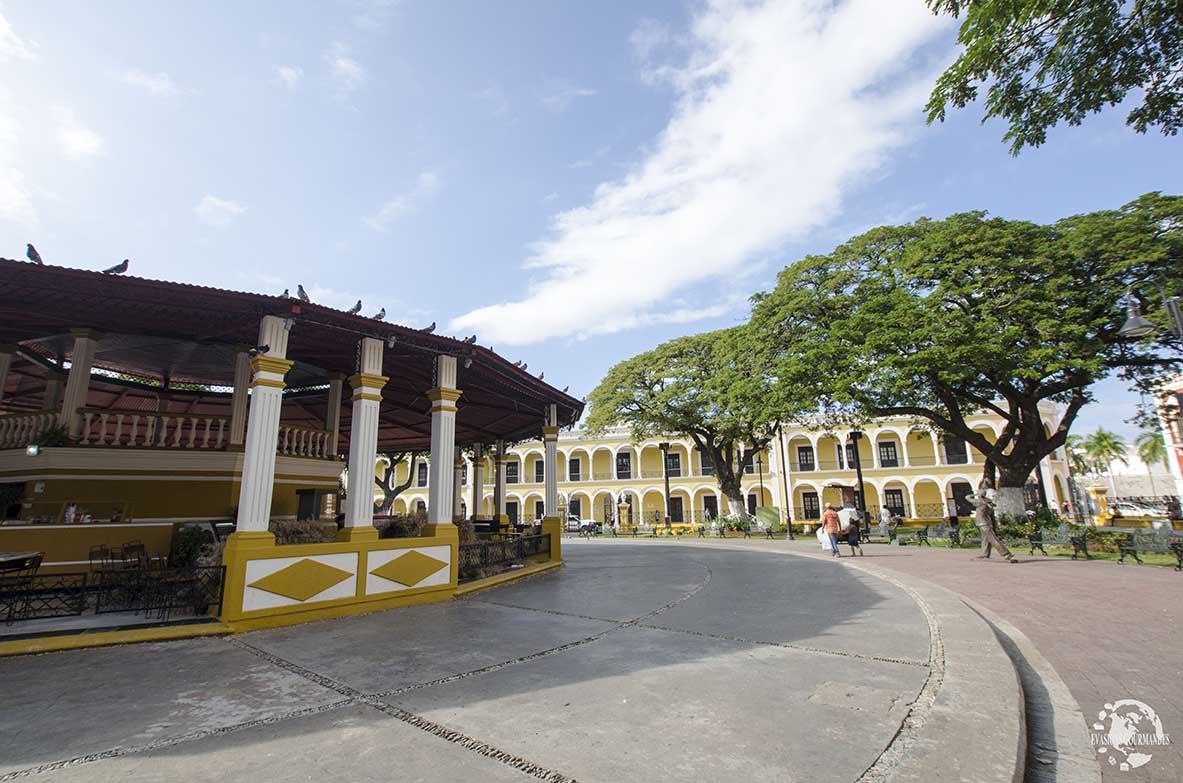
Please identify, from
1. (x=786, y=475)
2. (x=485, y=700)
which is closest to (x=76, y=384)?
(x=485, y=700)

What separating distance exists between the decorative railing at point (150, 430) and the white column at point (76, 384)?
0.12m

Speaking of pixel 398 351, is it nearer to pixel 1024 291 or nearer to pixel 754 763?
pixel 754 763

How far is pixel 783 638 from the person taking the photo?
20.0 ft

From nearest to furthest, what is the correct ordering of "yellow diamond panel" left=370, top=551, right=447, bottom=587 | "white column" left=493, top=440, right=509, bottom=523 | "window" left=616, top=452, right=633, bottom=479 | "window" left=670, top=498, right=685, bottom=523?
"yellow diamond panel" left=370, top=551, right=447, bottom=587 < "white column" left=493, top=440, right=509, bottom=523 < "window" left=670, top=498, right=685, bottom=523 < "window" left=616, top=452, right=633, bottom=479

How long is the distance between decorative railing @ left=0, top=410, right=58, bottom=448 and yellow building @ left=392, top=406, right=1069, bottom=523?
80.7 ft

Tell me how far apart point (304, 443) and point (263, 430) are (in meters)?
5.08

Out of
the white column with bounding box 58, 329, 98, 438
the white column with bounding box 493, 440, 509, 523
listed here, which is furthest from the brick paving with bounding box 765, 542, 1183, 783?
the white column with bounding box 58, 329, 98, 438

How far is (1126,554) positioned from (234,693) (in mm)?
19212

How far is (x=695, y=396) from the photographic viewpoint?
30016mm

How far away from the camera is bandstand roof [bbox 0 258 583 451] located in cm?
758

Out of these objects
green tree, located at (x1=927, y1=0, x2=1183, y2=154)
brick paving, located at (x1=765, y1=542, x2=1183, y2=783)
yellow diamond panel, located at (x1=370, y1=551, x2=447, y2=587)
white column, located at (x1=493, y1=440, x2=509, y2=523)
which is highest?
green tree, located at (x1=927, y1=0, x2=1183, y2=154)

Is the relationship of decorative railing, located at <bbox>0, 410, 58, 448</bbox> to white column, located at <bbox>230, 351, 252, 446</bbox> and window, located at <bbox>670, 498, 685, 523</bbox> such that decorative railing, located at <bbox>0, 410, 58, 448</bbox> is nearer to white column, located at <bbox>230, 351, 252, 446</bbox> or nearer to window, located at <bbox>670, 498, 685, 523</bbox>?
white column, located at <bbox>230, 351, 252, 446</bbox>

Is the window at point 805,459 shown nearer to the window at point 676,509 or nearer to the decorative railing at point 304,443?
the window at point 676,509

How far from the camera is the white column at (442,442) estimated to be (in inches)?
371
